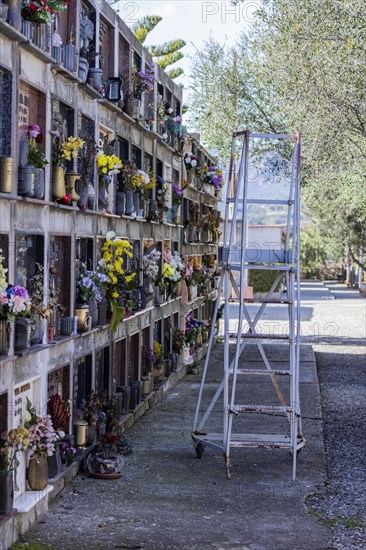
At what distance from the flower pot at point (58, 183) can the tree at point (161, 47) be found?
2542 centimetres

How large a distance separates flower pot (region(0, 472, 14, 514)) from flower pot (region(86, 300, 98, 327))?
5.28m

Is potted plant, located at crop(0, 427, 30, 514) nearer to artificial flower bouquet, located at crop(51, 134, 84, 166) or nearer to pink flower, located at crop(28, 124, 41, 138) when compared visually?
pink flower, located at crop(28, 124, 41, 138)

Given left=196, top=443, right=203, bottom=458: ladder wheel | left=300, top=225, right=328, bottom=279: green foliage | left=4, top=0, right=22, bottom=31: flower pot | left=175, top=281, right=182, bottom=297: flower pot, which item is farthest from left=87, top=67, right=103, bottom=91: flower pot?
left=300, top=225, right=328, bottom=279: green foliage

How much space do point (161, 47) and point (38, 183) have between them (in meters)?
28.5

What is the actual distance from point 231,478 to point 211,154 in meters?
23.8

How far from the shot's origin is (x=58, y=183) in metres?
15.2

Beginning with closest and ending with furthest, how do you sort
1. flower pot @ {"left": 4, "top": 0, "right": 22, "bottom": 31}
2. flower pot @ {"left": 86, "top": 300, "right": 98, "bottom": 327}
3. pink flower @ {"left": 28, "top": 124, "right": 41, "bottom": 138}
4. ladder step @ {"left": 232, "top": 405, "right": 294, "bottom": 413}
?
flower pot @ {"left": 4, "top": 0, "right": 22, "bottom": 31} < pink flower @ {"left": 28, "top": 124, "right": 41, "bottom": 138} < ladder step @ {"left": 232, "top": 405, "right": 294, "bottom": 413} < flower pot @ {"left": 86, "top": 300, "right": 98, "bottom": 327}

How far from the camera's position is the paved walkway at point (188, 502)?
42.2ft

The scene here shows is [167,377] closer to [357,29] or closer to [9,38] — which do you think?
[357,29]

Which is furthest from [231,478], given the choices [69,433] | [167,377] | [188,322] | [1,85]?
[188,322]

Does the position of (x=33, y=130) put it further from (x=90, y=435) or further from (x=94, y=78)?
(x=90, y=435)

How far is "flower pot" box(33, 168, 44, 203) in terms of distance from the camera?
13738 millimetres

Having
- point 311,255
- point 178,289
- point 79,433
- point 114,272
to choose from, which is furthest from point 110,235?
A: point 311,255

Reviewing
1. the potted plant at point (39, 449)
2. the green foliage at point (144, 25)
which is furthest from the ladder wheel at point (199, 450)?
the green foliage at point (144, 25)
